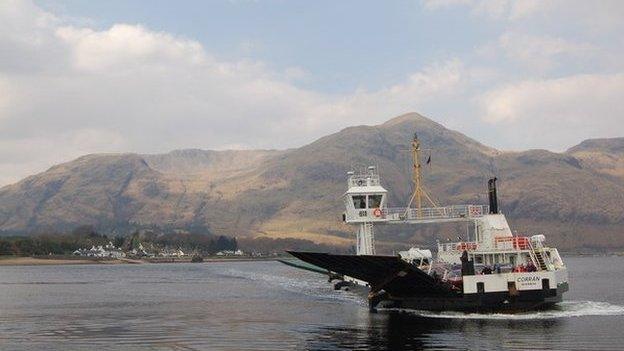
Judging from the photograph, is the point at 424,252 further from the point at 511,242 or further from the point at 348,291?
the point at 348,291

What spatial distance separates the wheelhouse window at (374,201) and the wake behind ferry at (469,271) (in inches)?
99.2

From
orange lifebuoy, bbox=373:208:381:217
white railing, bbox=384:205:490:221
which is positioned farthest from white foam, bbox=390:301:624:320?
orange lifebuoy, bbox=373:208:381:217

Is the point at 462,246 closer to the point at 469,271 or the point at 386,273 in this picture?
the point at 469,271

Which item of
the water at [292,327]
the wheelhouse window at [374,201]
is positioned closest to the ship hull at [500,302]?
the water at [292,327]

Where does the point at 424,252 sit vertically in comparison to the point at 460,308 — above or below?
above

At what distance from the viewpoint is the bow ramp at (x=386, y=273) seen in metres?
A: 52.2

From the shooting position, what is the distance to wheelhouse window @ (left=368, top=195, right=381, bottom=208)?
7012cm

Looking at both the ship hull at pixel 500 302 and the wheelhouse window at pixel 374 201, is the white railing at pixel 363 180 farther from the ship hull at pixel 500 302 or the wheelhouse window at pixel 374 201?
the ship hull at pixel 500 302

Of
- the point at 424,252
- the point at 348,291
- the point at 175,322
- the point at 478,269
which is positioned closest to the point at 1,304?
the point at 175,322

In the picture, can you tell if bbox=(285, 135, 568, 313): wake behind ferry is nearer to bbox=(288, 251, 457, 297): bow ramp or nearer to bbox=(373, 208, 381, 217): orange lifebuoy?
bbox=(288, 251, 457, 297): bow ramp

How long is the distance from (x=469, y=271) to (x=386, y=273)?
603 cm

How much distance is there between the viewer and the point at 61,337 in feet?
146

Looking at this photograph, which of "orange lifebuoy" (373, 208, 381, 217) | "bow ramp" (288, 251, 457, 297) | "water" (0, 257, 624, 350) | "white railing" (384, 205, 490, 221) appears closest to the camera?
"water" (0, 257, 624, 350)

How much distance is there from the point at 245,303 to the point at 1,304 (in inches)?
987
